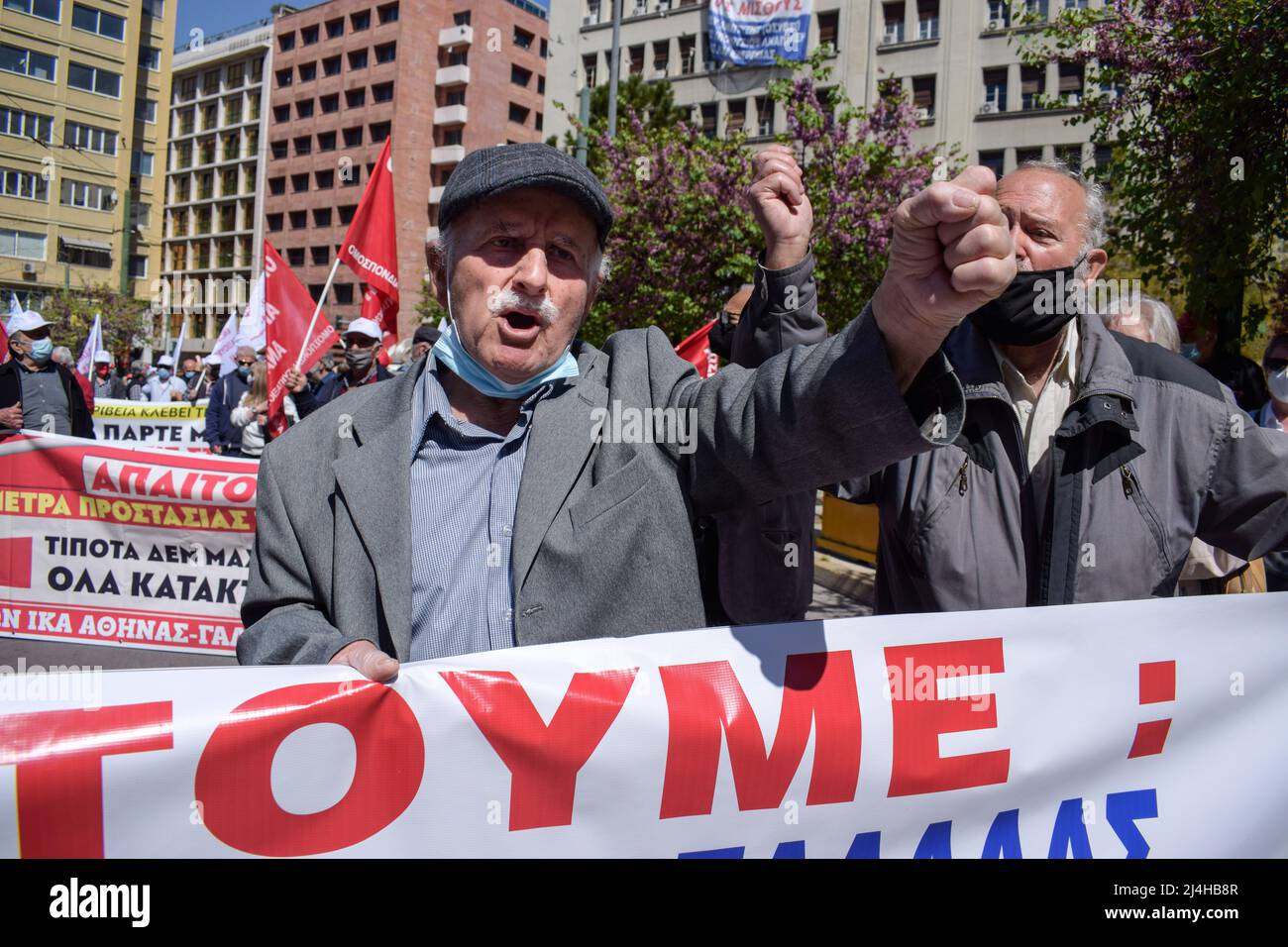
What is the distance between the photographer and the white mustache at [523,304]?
1905 millimetres

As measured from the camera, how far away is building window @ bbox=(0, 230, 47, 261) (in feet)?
188

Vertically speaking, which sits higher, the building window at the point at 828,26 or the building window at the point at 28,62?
the building window at the point at 28,62

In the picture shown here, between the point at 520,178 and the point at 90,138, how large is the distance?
238 ft

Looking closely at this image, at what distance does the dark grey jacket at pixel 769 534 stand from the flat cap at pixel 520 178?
0.40m

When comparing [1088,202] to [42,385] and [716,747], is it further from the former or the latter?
[42,385]

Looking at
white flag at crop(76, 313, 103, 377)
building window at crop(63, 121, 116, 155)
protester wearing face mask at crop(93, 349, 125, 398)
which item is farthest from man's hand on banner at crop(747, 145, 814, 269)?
building window at crop(63, 121, 116, 155)

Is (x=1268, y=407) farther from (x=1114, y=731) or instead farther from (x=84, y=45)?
(x=84, y=45)

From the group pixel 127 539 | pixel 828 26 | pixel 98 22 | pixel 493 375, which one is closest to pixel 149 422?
pixel 127 539

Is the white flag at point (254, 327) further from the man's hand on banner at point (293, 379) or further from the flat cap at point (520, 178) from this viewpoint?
the flat cap at point (520, 178)

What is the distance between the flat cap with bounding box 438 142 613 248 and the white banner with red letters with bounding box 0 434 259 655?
4.41 meters

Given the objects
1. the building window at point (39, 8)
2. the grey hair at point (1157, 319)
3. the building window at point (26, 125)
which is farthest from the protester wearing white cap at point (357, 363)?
the building window at point (39, 8)

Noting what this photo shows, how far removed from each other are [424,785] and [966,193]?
1285 mm

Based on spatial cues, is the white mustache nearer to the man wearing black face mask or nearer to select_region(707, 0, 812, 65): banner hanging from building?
the man wearing black face mask

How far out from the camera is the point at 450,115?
63.8m
